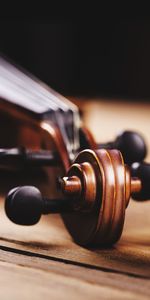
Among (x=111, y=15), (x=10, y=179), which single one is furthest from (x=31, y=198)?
(x=111, y=15)

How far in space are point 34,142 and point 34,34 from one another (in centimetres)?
214

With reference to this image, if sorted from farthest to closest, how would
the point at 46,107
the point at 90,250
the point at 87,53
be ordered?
the point at 87,53 → the point at 46,107 → the point at 90,250

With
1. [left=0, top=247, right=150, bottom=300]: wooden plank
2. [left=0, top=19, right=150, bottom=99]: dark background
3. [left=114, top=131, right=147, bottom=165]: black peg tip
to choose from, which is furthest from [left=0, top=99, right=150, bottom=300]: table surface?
[left=0, top=19, right=150, bottom=99]: dark background

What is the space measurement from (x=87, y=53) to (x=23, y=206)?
9.46 feet

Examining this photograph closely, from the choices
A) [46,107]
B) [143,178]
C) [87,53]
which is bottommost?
[143,178]

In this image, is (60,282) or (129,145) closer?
(60,282)

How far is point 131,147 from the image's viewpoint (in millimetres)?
→ 905

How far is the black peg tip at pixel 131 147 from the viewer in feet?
2.97

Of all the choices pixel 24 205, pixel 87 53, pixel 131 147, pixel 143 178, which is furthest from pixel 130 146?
pixel 87 53

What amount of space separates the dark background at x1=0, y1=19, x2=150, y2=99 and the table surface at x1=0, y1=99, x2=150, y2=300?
7.76ft

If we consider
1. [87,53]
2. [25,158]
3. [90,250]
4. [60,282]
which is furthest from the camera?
[87,53]

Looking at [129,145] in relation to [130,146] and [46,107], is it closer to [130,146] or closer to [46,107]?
[130,146]

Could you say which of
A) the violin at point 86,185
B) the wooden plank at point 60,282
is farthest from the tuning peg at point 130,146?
the wooden plank at point 60,282

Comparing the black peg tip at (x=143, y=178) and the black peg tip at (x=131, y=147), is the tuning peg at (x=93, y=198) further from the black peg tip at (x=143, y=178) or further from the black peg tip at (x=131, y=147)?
the black peg tip at (x=131, y=147)
